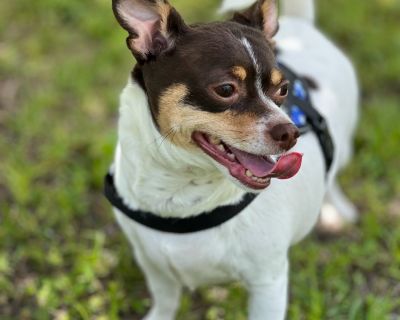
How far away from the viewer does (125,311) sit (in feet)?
11.6

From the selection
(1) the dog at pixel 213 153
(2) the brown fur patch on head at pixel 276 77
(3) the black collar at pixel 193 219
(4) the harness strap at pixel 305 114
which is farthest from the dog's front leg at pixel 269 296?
(2) the brown fur patch on head at pixel 276 77

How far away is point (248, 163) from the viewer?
7.82ft

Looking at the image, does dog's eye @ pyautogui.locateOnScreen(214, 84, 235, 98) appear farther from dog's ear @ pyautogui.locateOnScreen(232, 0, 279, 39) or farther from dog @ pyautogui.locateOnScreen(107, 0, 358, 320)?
dog's ear @ pyautogui.locateOnScreen(232, 0, 279, 39)

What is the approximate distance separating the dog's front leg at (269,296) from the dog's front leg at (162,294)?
1.25 feet

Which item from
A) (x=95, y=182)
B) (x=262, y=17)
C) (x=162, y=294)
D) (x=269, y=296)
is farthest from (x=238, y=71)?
(x=95, y=182)

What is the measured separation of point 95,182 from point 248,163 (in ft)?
6.72

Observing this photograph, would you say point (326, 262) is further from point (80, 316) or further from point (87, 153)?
point (87, 153)

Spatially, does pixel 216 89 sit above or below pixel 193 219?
above

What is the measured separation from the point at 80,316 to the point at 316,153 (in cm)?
142

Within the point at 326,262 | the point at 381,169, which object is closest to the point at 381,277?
the point at 326,262

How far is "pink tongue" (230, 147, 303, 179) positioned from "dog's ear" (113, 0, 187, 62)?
0.46 m

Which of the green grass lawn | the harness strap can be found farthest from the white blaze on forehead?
the green grass lawn

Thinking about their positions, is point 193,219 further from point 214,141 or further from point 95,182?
point 95,182

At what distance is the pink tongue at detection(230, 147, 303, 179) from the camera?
2344 millimetres
